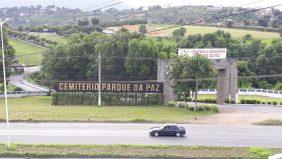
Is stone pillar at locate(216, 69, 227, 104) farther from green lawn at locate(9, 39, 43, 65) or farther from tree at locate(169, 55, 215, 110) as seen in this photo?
green lawn at locate(9, 39, 43, 65)

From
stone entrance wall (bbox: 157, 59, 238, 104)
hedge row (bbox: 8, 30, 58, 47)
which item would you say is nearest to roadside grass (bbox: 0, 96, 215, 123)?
stone entrance wall (bbox: 157, 59, 238, 104)

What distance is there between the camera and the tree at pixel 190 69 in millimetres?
57500

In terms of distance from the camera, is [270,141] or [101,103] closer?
[270,141]

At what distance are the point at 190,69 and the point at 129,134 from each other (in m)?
19.9

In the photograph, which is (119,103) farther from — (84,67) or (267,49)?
(267,49)

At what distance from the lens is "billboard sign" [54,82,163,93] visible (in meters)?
64.4

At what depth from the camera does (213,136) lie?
38750 mm

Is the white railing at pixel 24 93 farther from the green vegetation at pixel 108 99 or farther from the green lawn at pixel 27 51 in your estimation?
the green lawn at pixel 27 51

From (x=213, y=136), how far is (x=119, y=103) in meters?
26.2

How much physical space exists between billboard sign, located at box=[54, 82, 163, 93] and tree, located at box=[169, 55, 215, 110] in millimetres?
5503

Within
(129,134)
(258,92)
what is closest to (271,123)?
(129,134)

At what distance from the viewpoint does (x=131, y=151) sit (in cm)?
3198

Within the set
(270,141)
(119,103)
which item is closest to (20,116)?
(119,103)

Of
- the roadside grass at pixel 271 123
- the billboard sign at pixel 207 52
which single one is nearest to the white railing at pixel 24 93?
the billboard sign at pixel 207 52
